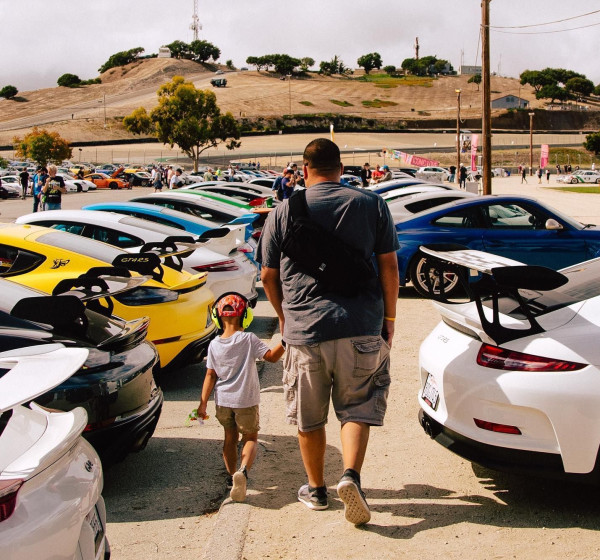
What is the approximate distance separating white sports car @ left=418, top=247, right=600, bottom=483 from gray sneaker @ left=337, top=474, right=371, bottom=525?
68 centimetres

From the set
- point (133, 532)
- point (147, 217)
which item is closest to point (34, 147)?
point (147, 217)

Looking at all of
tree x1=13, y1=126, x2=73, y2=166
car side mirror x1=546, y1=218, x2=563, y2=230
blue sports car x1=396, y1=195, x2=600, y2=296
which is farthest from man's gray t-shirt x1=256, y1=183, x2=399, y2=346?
tree x1=13, y1=126, x2=73, y2=166

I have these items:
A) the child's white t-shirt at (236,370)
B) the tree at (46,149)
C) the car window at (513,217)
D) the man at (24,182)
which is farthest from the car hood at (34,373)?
the tree at (46,149)

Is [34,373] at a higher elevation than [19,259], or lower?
higher

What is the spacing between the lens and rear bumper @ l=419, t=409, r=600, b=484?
4145 millimetres

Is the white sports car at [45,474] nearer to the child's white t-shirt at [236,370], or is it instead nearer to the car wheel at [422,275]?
the child's white t-shirt at [236,370]

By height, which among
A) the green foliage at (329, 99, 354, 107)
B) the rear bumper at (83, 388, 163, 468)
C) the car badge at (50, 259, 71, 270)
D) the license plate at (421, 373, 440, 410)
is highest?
the green foliage at (329, 99, 354, 107)

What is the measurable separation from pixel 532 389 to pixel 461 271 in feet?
3.04

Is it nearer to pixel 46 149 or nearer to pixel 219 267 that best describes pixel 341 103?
pixel 46 149

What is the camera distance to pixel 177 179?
3316 centimetres

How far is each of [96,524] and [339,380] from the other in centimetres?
160

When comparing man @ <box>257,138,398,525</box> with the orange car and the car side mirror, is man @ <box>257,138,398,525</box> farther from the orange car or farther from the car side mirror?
the orange car

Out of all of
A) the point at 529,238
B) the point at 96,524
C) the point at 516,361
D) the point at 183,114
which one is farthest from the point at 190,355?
the point at 183,114

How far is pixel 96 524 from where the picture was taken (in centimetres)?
305
